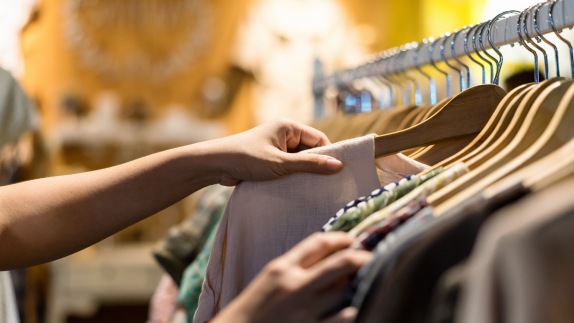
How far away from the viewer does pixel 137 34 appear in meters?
2.94

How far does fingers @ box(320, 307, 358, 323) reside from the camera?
1.21ft

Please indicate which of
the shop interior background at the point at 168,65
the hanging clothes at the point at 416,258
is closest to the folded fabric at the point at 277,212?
the hanging clothes at the point at 416,258

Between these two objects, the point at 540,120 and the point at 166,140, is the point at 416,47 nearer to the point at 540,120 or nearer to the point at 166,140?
the point at 540,120

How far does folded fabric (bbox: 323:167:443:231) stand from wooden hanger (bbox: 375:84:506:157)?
0.30ft

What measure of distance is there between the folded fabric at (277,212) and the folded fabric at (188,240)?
453 mm

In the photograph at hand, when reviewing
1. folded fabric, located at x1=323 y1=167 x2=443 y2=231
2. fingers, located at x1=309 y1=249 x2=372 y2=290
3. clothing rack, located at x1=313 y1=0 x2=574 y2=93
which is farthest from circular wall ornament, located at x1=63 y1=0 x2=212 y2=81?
fingers, located at x1=309 y1=249 x2=372 y2=290

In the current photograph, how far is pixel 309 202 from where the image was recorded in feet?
1.92

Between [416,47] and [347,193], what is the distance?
1.42 ft

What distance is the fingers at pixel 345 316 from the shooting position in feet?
1.21

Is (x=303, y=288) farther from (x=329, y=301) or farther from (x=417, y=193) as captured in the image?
(x=417, y=193)

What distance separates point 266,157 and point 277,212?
0.07 m

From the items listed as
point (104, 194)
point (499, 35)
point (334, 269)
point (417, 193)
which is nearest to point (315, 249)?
point (334, 269)

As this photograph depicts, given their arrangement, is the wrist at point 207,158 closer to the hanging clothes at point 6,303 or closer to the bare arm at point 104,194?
the bare arm at point 104,194

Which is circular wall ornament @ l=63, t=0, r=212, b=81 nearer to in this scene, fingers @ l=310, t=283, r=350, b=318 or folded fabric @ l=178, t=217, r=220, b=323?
A: folded fabric @ l=178, t=217, r=220, b=323
